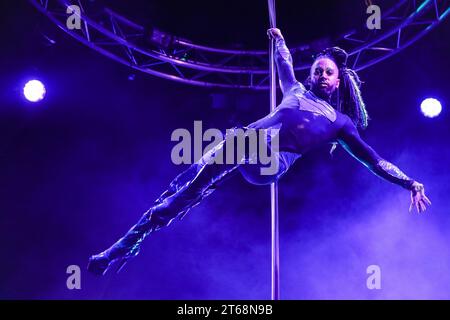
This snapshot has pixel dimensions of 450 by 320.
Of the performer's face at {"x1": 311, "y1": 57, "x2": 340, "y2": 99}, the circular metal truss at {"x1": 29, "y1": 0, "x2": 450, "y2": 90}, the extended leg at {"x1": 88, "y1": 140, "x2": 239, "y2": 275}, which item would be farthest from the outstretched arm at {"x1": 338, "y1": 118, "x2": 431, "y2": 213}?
the circular metal truss at {"x1": 29, "y1": 0, "x2": 450, "y2": 90}

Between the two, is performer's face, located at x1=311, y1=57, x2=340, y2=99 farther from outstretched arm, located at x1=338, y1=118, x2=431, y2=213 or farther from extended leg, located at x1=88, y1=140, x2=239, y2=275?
extended leg, located at x1=88, y1=140, x2=239, y2=275

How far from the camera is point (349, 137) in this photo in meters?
3.43

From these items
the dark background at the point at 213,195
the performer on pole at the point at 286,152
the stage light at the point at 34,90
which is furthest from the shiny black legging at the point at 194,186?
the stage light at the point at 34,90

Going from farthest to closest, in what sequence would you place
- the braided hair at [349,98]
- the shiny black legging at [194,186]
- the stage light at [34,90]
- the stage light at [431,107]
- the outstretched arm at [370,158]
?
the stage light at [431,107], the stage light at [34,90], the braided hair at [349,98], the outstretched arm at [370,158], the shiny black legging at [194,186]

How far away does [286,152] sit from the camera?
10.9 ft

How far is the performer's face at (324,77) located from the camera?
3.47 meters

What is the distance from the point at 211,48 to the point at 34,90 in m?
1.96

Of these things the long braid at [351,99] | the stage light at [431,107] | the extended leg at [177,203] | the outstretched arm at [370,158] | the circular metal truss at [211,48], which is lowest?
the extended leg at [177,203]

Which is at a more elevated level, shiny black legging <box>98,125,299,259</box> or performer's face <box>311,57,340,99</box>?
performer's face <box>311,57,340,99</box>

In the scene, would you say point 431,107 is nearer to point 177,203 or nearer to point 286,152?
point 286,152

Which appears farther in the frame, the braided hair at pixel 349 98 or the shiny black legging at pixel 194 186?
the braided hair at pixel 349 98

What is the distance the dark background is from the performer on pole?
2.47 m

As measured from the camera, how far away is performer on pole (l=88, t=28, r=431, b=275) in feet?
10.6

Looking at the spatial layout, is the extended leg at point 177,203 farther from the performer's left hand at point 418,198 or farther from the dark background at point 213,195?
the dark background at point 213,195
